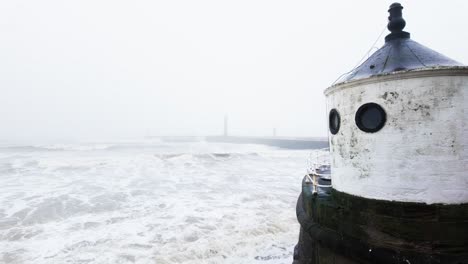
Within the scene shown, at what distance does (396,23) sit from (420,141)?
2.33 m

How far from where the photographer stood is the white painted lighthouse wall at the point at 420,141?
3.77 metres

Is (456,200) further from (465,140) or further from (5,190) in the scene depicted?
(5,190)

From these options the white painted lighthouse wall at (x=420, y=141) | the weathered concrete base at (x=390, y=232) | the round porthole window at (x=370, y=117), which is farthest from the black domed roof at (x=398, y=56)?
the weathered concrete base at (x=390, y=232)

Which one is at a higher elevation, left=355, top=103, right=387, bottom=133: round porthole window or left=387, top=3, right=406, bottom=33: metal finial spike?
left=387, top=3, right=406, bottom=33: metal finial spike

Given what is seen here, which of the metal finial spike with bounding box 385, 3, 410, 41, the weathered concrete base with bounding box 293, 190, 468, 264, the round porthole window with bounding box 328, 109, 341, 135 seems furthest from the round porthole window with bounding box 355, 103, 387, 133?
the metal finial spike with bounding box 385, 3, 410, 41

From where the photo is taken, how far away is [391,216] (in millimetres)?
3994

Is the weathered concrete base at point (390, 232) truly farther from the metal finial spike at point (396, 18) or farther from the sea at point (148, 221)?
the sea at point (148, 221)

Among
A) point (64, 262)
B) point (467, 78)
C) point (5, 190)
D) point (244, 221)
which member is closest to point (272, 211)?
point (244, 221)

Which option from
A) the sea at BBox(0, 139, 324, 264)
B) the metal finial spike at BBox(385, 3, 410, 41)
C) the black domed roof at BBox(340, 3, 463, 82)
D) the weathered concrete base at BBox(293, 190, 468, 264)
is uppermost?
the metal finial spike at BBox(385, 3, 410, 41)

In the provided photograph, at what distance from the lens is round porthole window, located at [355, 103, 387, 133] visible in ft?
13.5

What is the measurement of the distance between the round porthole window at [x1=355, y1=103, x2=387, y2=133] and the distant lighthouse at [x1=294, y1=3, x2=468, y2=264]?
15 millimetres

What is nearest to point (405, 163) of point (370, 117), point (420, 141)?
point (420, 141)

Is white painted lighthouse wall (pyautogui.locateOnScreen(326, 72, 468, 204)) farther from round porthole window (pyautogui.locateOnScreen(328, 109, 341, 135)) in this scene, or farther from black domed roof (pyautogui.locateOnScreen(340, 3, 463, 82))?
round porthole window (pyautogui.locateOnScreen(328, 109, 341, 135))

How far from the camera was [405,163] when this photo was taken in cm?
393
